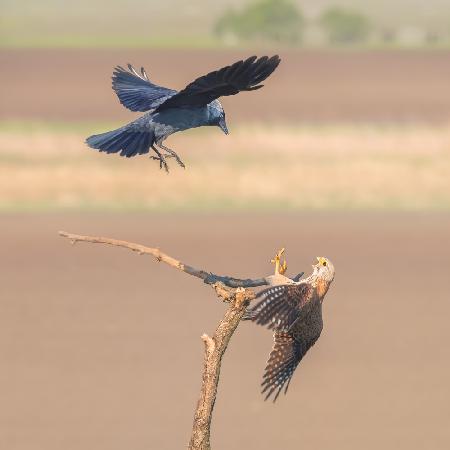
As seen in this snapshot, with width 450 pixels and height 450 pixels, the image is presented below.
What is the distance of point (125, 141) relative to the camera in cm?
897

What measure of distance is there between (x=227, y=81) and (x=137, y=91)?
1224 mm

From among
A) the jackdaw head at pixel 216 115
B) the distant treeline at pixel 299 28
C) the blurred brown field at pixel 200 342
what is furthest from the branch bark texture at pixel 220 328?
the distant treeline at pixel 299 28

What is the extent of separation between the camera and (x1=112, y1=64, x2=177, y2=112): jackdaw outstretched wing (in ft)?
30.9

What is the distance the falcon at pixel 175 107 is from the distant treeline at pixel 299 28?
4766 cm

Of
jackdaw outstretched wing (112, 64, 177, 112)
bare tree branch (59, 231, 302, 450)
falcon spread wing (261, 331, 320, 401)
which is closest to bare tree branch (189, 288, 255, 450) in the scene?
bare tree branch (59, 231, 302, 450)

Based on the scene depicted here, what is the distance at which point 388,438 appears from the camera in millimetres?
13930

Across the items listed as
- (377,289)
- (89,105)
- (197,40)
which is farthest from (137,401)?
(197,40)

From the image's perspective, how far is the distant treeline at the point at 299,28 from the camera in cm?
5959

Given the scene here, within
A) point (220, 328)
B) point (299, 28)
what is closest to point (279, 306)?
point (220, 328)

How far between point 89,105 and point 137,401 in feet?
76.7

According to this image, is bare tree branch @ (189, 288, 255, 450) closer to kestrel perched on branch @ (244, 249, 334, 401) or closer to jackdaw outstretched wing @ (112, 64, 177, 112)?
kestrel perched on branch @ (244, 249, 334, 401)

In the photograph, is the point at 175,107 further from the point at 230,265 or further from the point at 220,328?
the point at 230,265

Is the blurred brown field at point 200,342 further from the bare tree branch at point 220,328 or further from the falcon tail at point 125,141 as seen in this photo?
the bare tree branch at point 220,328

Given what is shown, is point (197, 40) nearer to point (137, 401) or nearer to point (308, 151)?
point (308, 151)
